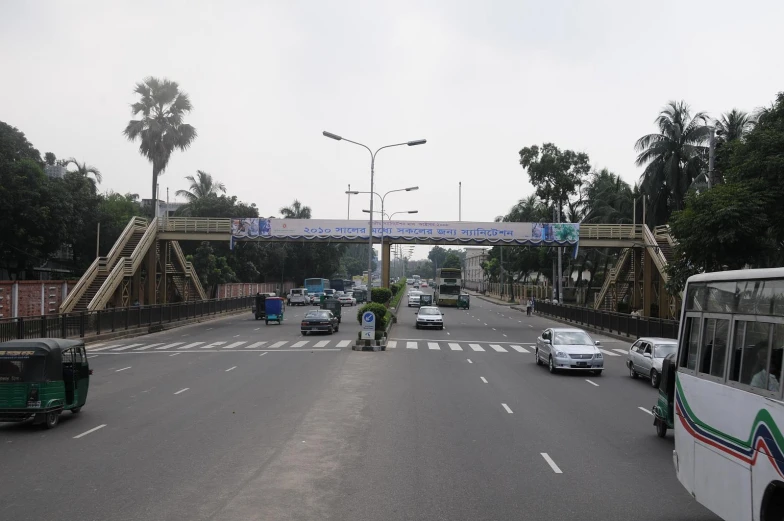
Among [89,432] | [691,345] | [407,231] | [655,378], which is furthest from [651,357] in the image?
[407,231]

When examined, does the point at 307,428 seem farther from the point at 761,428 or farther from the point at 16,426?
the point at 761,428

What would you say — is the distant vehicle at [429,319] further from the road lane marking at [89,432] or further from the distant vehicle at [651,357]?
the road lane marking at [89,432]

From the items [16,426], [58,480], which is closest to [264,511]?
[58,480]

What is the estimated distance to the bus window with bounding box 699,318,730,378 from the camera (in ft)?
22.3

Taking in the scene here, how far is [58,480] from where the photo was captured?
357 inches

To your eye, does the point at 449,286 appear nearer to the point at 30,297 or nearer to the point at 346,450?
the point at 30,297

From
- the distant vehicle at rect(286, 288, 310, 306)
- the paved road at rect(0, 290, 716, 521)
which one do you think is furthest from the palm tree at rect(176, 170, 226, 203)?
the paved road at rect(0, 290, 716, 521)

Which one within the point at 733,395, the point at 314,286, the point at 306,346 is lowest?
the point at 314,286

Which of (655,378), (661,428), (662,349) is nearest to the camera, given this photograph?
(661,428)

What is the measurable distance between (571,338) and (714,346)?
1680cm

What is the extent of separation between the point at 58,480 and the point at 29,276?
46.4 metres

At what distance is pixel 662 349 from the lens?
66.0ft

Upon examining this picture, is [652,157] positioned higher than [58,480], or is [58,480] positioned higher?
[652,157]

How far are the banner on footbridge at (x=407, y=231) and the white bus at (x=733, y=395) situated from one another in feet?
136
